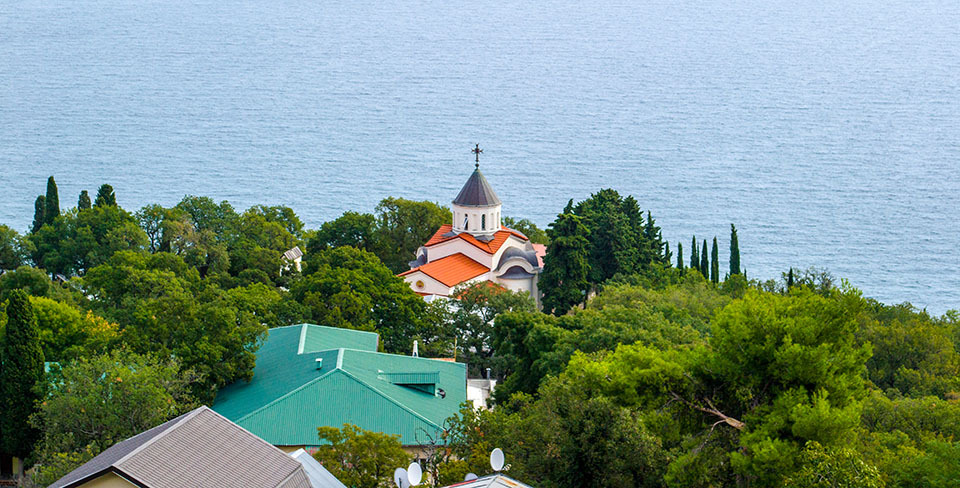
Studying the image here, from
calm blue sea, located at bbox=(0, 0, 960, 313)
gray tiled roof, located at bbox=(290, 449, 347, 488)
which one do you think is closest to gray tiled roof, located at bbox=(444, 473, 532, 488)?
gray tiled roof, located at bbox=(290, 449, 347, 488)

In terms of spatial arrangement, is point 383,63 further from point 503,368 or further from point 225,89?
point 503,368

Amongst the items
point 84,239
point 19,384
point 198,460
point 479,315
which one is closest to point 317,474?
point 198,460

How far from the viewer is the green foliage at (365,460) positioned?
31.7 m

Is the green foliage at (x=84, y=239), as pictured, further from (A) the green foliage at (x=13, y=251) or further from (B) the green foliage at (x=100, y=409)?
(B) the green foliage at (x=100, y=409)

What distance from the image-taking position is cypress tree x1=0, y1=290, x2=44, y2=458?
39.8m

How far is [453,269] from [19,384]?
31.8 meters

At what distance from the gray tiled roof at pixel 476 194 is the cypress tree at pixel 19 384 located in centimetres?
3398

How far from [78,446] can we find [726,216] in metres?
86.0

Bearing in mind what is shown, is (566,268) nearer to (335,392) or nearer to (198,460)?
(335,392)

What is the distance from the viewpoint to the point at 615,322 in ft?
152

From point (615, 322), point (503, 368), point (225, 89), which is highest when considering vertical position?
point (225, 89)

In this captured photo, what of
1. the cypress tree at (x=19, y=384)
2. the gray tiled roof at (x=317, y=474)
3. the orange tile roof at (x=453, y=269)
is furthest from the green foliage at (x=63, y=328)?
the orange tile roof at (x=453, y=269)

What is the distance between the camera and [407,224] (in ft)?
253

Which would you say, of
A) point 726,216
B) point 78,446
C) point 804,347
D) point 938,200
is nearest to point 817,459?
point 804,347
